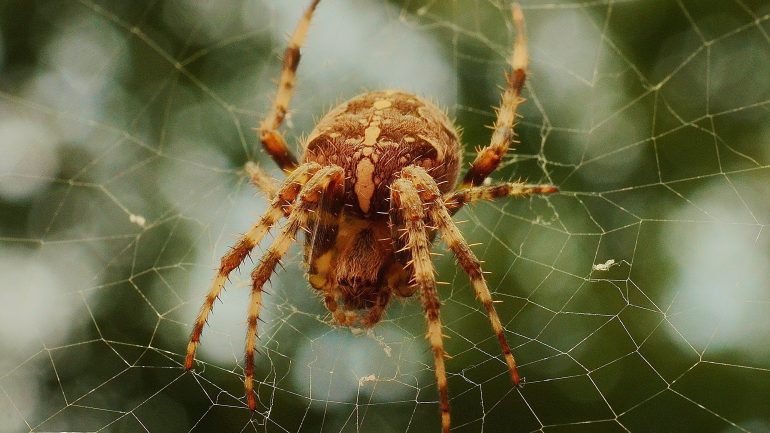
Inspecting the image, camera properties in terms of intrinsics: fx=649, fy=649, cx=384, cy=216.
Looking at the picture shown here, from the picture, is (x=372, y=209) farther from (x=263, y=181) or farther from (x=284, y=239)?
(x=263, y=181)

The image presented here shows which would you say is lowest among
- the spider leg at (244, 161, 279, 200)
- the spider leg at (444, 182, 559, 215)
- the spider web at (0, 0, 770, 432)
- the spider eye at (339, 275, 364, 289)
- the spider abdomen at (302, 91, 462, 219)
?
the spider web at (0, 0, 770, 432)

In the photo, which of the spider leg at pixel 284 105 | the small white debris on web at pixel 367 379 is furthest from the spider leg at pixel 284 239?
the small white debris on web at pixel 367 379

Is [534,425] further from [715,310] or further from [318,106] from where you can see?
[318,106]

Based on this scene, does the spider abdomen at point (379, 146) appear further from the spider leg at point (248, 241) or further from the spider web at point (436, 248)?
the spider web at point (436, 248)

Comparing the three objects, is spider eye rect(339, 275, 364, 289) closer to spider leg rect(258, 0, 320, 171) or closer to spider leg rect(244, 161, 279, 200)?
spider leg rect(244, 161, 279, 200)

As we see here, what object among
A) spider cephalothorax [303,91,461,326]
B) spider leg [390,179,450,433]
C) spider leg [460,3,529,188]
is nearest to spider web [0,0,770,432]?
spider cephalothorax [303,91,461,326]

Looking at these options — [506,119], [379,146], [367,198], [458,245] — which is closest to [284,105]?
[379,146]
